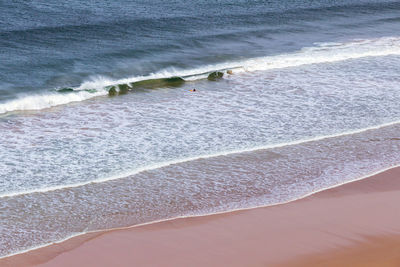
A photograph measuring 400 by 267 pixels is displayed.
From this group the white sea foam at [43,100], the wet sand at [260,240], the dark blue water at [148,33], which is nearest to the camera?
the wet sand at [260,240]

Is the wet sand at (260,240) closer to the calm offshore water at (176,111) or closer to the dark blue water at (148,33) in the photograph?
the calm offshore water at (176,111)

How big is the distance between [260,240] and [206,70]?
1015cm

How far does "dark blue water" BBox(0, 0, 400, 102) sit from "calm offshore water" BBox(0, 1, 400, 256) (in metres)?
0.07

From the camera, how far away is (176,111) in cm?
1443

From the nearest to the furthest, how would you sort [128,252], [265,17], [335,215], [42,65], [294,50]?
[128,252] < [335,215] < [42,65] < [294,50] < [265,17]

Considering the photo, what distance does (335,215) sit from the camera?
9500mm

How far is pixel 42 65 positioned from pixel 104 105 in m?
3.61

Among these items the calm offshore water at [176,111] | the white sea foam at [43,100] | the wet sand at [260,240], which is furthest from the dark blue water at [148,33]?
the wet sand at [260,240]

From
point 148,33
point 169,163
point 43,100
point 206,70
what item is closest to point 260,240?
point 169,163

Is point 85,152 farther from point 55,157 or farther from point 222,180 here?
point 222,180

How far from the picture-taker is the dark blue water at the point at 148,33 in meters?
17.9

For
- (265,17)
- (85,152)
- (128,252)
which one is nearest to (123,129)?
(85,152)

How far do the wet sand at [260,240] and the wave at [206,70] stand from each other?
670cm

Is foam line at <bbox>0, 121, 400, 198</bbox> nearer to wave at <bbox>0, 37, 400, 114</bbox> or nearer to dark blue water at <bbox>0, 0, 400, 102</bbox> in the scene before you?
wave at <bbox>0, 37, 400, 114</bbox>
